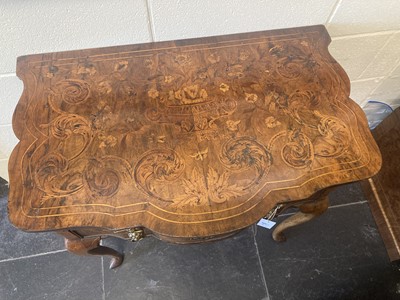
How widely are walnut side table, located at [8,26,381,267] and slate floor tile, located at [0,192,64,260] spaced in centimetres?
54

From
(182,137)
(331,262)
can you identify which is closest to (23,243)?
(182,137)

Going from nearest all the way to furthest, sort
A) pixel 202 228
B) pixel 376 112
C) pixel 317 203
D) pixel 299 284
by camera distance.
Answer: pixel 202 228, pixel 317 203, pixel 299 284, pixel 376 112

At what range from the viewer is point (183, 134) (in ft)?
2.06

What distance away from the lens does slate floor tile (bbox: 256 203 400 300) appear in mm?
1131

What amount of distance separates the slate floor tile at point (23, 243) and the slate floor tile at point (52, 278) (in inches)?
1.1

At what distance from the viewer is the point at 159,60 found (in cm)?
72

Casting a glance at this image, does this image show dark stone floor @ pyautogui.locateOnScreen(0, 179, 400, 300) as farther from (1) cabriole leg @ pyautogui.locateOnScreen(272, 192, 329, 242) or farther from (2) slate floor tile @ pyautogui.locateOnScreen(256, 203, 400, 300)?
(1) cabriole leg @ pyautogui.locateOnScreen(272, 192, 329, 242)

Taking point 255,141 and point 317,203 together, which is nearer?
point 255,141

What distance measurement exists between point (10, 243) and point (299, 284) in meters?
1.17

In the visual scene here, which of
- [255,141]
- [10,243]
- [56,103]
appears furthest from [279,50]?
[10,243]

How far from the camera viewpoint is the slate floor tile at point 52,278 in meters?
1.10

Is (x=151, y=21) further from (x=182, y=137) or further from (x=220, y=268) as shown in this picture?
(x=220, y=268)

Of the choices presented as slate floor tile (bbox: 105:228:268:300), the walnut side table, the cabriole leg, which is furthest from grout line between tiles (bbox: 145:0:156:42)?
slate floor tile (bbox: 105:228:268:300)

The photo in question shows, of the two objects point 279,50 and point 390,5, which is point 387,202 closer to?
point 390,5
